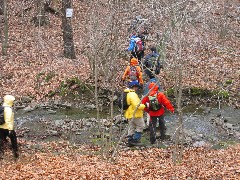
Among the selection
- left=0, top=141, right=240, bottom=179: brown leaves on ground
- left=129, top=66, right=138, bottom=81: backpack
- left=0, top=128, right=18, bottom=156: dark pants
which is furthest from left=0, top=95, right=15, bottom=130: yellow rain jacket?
left=129, top=66, right=138, bottom=81: backpack

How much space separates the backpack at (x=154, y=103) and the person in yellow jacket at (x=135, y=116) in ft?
1.02

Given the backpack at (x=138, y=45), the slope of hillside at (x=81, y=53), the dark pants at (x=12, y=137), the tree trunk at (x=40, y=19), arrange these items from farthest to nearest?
the tree trunk at (x=40, y=19) → the slope of hillside at (x=81, y=53) → the backpack at (x=138, y=45) → the dark pants at (x=12, y=137)

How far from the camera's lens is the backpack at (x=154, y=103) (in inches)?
459

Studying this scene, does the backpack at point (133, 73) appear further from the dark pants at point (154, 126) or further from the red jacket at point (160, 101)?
the red jacket at point (160, 101)

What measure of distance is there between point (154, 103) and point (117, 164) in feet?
8.78

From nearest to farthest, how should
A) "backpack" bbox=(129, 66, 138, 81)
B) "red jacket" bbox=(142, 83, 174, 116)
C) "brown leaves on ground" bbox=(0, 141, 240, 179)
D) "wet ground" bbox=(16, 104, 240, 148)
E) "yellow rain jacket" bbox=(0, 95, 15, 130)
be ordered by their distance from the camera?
1. "brown leaves on ground" bbox=(0, 141, 240, 179)
2. "yellow rain jacket" bbox=(0, 95, 15, 130)
3. "red jacket" bbox=(142, 83, 174, 116)
4. "wet ground" bbox=(16, 104, 240, 148)
5. "backpack" bbox=(129, 66, 138, 81)

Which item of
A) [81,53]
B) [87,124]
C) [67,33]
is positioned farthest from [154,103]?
[81,53]

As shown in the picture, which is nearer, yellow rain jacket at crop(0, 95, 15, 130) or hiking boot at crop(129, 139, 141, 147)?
yellow rain jacket at crop(0, 95, 15, 130)

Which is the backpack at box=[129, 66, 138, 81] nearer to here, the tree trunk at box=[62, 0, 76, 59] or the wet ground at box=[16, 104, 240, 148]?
the wet ground at box=[16, 104, 240, 148]

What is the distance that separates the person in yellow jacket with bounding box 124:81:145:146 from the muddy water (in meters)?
0.98

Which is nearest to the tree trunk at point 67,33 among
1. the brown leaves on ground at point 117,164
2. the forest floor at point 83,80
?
the forest floor at point 83,80

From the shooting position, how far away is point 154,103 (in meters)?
11.7

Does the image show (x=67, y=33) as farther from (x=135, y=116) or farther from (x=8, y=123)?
(x=8, y=123)

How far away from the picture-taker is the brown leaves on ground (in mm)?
8708
